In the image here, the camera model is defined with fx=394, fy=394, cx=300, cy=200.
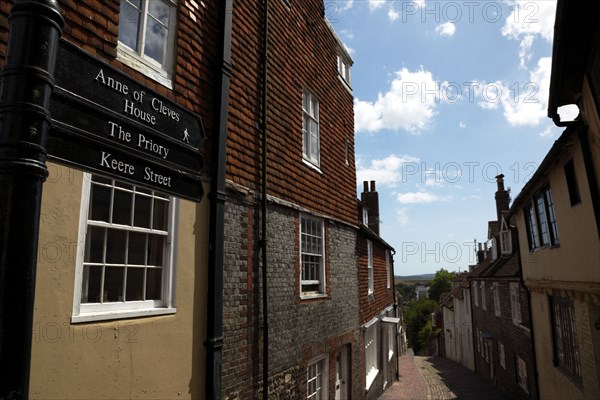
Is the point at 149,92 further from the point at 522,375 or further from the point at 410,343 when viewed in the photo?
the point at 410,343

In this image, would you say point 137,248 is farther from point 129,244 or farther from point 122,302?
point 122,302

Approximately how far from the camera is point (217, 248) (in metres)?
5.48

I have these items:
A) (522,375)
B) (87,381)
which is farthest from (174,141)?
(522,375)

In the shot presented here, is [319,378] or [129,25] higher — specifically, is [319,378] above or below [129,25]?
below

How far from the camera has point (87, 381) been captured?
3.68m

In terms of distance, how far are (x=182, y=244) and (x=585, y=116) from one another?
23.8 ft

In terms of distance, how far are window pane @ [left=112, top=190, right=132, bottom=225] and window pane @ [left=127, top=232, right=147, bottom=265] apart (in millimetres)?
189

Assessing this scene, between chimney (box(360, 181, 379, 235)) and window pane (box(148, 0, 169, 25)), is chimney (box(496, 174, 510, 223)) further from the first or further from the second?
window pane (box(148, 0, 169, 25))

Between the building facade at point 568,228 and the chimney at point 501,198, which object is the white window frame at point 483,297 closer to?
the chimney at point 501,198

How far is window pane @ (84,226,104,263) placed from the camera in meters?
3.93

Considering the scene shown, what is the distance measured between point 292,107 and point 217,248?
4246 millimetres

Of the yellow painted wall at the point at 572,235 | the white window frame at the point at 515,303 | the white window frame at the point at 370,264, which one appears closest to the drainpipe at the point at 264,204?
the yellow painted wall at the point at 572,235

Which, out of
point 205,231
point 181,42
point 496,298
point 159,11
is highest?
point 159,11

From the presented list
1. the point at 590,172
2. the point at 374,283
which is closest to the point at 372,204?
the point at 374,283
